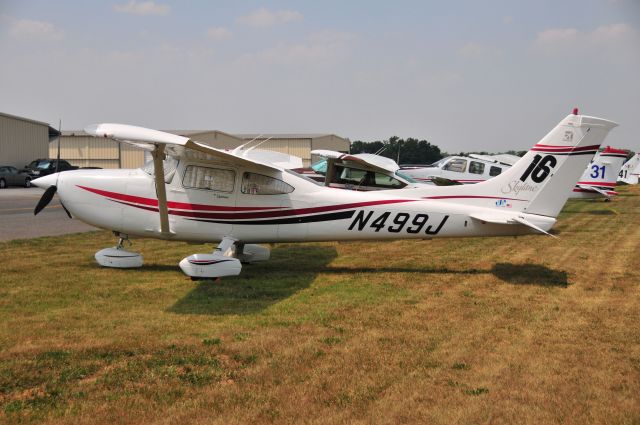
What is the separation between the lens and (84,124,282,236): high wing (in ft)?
24.9

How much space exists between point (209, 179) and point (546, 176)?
221 inches

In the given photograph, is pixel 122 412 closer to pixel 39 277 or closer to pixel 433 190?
pixel 39 277

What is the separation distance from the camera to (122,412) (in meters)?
4.33

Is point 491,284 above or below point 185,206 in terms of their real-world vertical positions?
below

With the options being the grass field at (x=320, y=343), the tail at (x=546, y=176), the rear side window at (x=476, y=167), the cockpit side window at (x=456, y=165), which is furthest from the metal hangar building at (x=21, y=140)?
the tail at (x=546, y=176)

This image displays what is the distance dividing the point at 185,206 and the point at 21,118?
43423mm

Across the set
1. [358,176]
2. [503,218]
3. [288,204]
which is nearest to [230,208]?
[288,204]

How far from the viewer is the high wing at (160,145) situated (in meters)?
7.60

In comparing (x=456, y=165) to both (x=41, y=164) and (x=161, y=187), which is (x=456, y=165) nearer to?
(x=161, y=187)

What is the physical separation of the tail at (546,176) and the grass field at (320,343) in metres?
1.30

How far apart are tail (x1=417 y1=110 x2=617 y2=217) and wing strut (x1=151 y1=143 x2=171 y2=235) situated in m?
4.32

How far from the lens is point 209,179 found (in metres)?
9.73

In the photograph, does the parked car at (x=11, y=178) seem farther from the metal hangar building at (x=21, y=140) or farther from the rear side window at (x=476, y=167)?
the rear side window at (x=476, y=167)

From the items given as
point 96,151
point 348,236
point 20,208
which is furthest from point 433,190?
point 96,151
